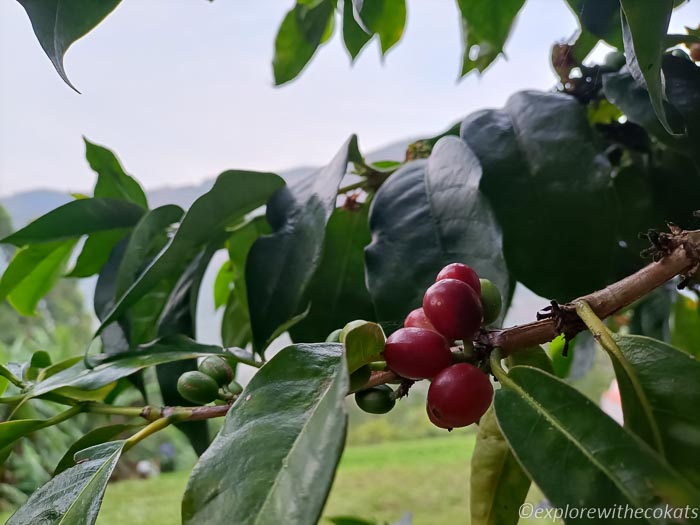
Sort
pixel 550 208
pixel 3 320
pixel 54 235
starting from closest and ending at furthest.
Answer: pixel 550 208 → pixel 54 235 → pixel 3 320

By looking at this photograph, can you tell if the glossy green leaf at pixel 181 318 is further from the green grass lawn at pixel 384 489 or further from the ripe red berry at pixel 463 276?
the green grass lawn at pixel 384 489

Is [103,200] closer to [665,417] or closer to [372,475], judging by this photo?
[665,417]

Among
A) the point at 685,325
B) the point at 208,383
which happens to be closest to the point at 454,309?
the point at 208,383

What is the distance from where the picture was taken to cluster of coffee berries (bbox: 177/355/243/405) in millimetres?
285

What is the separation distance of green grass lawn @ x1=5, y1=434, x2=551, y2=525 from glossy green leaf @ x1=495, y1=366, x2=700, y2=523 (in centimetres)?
145

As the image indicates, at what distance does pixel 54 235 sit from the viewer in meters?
0.45

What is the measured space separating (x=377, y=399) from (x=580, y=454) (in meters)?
0.08

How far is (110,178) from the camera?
0.53 meters

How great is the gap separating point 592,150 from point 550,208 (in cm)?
4

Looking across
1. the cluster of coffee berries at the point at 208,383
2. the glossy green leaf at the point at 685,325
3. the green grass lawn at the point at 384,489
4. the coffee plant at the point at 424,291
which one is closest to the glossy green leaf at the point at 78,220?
the coffee plant at the point at 424,291

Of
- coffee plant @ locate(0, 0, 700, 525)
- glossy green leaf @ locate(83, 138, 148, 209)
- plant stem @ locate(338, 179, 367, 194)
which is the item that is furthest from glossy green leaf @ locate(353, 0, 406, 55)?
glossy green leaf @ locate(83, 138, 148, 209)

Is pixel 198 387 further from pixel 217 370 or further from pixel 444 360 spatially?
pixel 444 360

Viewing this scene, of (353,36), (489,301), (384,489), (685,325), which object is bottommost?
(384,489)

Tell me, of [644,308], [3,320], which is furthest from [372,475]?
[644,308]
